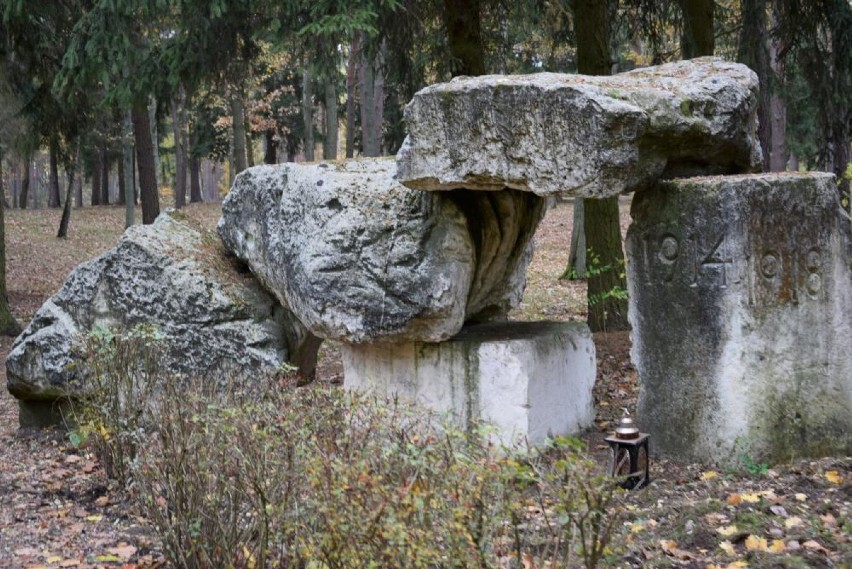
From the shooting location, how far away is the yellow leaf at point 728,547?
4.20 metres

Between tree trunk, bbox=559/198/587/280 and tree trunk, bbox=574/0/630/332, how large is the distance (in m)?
3.87

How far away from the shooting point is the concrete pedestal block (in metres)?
6.03

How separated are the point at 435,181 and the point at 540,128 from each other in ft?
2.35

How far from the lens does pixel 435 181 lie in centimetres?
567

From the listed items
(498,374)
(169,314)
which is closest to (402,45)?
(169,314)

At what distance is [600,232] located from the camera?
383 inches

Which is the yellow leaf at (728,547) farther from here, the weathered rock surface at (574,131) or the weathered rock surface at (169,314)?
the weathered rock surface at (169,314)

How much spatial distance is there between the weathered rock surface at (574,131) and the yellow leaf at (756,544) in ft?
6.17

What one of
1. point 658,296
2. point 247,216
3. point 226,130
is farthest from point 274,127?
point 658,296

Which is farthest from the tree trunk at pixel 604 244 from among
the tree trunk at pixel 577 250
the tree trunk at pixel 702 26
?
the tree trunk at pixel 577 250

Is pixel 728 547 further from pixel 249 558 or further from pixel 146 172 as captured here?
pixel 146 172

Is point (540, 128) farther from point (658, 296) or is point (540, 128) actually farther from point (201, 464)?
point (201, 464)

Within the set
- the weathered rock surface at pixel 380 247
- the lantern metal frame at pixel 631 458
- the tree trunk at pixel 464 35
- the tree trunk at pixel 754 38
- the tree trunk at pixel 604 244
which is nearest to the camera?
the lantern metal frame at pixel 631 458

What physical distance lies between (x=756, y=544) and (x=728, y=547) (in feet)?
0.38
